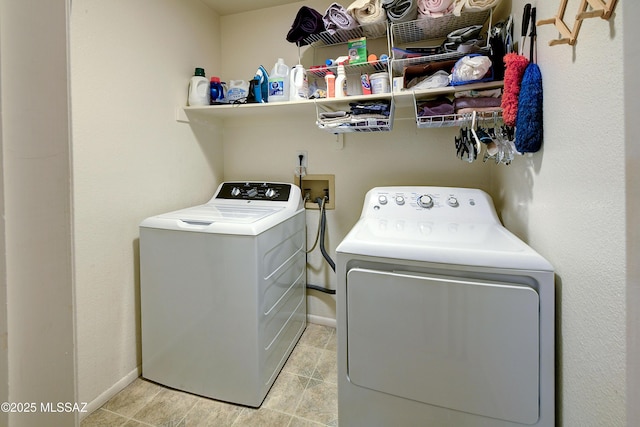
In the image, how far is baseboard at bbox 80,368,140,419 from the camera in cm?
135

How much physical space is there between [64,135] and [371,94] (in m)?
1.45

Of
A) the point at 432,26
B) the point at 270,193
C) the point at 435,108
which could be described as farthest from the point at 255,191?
the point at 432,26

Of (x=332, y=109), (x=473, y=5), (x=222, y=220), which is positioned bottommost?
(x=222, y=220)

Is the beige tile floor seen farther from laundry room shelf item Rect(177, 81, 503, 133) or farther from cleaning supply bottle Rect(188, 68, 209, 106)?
cleaning supply bottle Rect(188, 68, 209, 106)

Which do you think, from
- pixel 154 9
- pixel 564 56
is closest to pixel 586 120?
pixel 564 56

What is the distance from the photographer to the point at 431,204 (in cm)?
151

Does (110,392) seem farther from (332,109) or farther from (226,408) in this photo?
(332,109)

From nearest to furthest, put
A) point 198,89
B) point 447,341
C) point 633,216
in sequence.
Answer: point 633,216, point 447,341, point 198,89

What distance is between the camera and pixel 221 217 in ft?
5.00

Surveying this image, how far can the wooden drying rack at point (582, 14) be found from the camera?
1.99 ft

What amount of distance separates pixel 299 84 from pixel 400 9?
2.15 feet

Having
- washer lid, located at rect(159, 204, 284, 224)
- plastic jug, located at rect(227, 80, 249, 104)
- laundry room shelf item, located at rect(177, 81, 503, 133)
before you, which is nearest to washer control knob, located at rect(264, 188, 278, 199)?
washer lid, located at rect(159, 204, 284, 224)

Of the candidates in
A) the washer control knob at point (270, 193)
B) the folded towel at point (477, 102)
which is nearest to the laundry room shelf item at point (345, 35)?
the folded towel at point (477, 102)

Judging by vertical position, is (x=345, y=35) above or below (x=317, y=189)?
above
